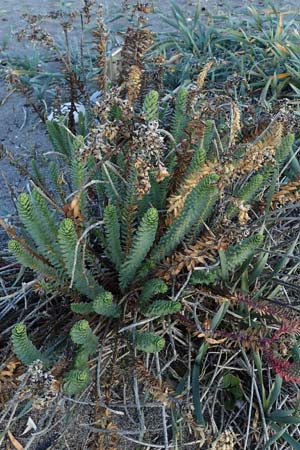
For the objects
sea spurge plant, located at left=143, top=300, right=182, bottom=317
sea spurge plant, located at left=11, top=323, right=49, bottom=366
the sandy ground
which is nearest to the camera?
sea spurge plant, located at left=11, top=323, right=49, bottom=366

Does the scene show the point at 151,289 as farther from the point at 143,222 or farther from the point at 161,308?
the point at 143,222

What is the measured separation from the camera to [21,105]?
305 centimetres

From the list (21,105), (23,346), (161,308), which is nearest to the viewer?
(23,346)

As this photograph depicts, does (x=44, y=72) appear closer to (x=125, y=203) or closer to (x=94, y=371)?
(x=125, y=203)

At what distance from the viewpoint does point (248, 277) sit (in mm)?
1703

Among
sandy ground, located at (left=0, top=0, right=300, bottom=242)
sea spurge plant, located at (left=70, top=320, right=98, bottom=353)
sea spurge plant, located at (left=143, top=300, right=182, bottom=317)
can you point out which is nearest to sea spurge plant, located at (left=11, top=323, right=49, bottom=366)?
sea spurge plant, located at (left=70, top=320, right=98, bottom=353)

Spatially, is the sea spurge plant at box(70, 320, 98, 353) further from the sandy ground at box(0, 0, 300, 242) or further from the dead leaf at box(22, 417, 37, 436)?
the sandy ground at box(0, 0, 300, 242)

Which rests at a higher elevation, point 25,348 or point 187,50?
point 25,348

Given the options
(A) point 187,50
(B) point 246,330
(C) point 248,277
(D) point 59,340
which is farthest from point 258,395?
(A) point 187,50

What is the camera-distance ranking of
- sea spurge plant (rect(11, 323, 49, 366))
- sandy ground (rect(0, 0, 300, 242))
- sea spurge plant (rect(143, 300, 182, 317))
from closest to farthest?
sea spurge plant (rect(11, 323, 49, 366)), sea spurge plant (rect(143, 300, 182, 317)), sandy ground (rect(0, 0, 300, 242))

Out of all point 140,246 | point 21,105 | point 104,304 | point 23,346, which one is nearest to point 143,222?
point 140,246

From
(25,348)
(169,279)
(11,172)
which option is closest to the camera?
(25,348)

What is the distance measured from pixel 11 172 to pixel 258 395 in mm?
1433

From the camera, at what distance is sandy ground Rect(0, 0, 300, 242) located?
8.01 feet
